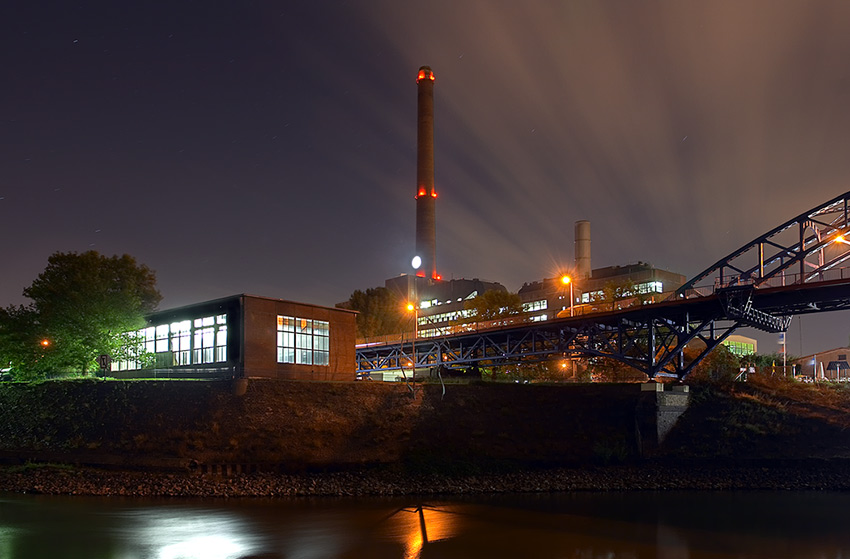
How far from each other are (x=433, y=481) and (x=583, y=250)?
84.7 meters

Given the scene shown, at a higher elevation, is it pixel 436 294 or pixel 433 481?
pixel 436 294

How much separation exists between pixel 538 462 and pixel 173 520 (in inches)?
880

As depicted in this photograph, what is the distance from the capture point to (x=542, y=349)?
211ft

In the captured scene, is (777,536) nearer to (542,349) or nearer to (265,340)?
(265,340)

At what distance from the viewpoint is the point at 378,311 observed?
398ft

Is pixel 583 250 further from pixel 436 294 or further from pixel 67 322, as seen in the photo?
pixel 67 322

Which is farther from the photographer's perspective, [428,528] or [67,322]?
[67,322]

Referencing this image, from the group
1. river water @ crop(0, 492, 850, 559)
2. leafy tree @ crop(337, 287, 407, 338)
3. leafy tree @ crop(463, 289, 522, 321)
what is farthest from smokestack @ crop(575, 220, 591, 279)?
river water @ crop(0, 492, 850, 559)

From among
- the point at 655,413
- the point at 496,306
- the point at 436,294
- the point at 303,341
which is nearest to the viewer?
the point at 655,413

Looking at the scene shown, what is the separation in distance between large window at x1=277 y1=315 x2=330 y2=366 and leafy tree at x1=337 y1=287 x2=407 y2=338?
63199 millimetres

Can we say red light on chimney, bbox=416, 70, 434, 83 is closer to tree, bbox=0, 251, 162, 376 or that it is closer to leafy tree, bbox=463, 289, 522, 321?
leafy tree, bbox=463, 289, 522, 321

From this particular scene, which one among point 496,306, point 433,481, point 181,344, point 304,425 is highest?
point 496,306

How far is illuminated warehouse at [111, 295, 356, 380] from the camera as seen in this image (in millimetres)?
45000

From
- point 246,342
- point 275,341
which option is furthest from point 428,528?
point 275,341
